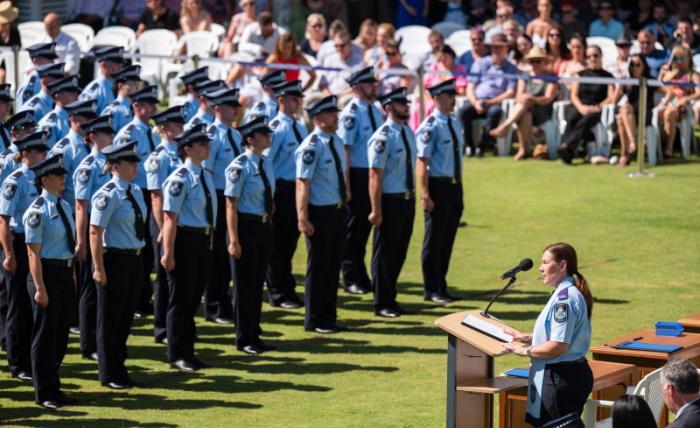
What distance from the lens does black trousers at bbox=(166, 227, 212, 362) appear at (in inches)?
471

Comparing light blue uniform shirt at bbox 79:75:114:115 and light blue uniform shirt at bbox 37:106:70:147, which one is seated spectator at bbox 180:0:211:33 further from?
light blue uniform shirt at bbox 37:106:70:147

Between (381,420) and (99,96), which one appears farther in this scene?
(99,96)

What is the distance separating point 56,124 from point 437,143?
12.1 feet

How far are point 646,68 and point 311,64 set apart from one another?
4399mm

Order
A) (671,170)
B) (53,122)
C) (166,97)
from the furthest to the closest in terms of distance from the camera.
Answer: (166,97), (671,170), (53,122)

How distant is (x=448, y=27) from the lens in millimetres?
23641

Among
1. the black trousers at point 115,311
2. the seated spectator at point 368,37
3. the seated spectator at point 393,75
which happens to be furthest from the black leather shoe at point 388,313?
the seated spectator at point 368,37

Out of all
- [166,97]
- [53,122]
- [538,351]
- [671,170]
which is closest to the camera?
[538,351]

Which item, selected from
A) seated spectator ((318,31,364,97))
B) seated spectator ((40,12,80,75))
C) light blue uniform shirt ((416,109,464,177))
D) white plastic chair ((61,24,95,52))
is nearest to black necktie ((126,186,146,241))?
light blue uniform shirt ((416,109,464,177))

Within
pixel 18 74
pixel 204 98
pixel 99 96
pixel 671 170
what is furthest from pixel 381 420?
pixel 18 74

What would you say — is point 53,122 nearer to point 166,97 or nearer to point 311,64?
point 311,64

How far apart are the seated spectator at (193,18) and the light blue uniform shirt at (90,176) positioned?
34.6 ft

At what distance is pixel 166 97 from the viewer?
939 inches

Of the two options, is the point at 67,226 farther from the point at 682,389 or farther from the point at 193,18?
the point at 193,18
